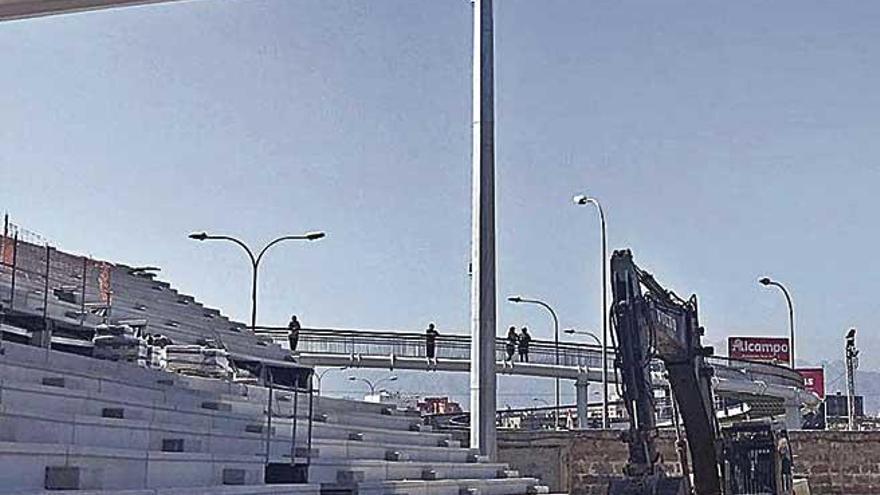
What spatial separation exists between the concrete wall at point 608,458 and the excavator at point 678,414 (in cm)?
750

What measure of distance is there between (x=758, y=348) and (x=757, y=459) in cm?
4965

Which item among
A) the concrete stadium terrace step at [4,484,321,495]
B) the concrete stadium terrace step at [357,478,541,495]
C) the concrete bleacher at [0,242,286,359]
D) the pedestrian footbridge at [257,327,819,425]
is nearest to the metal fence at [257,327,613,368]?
the pedestrian footbridge at [257,327,819,425]

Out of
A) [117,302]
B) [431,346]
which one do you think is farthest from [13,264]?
[431,346]

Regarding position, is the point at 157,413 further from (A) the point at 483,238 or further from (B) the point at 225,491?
(A) the point at 483,238

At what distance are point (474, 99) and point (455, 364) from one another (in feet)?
71.2

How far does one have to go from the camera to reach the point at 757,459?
14898 mm

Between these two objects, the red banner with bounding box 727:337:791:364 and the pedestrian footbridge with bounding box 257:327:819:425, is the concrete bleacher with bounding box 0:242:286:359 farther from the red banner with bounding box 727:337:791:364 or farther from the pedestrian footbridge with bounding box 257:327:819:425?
the red banner with bounding box 727:337:791:364

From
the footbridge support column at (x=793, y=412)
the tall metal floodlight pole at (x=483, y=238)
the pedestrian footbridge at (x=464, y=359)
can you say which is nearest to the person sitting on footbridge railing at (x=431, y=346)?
the pedestrian footbridge at (x=464, y=359)

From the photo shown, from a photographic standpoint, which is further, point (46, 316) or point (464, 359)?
point (464, 359)

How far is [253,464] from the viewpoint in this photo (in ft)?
35.4

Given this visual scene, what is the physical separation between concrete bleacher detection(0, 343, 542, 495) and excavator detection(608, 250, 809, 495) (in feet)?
8.04

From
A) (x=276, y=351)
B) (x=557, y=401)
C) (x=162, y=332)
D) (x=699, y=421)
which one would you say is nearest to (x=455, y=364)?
(x=557, y=401)

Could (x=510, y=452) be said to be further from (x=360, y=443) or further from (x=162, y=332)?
(x=360, y=443)

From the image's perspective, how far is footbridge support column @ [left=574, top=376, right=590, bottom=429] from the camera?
36219 millimetres
